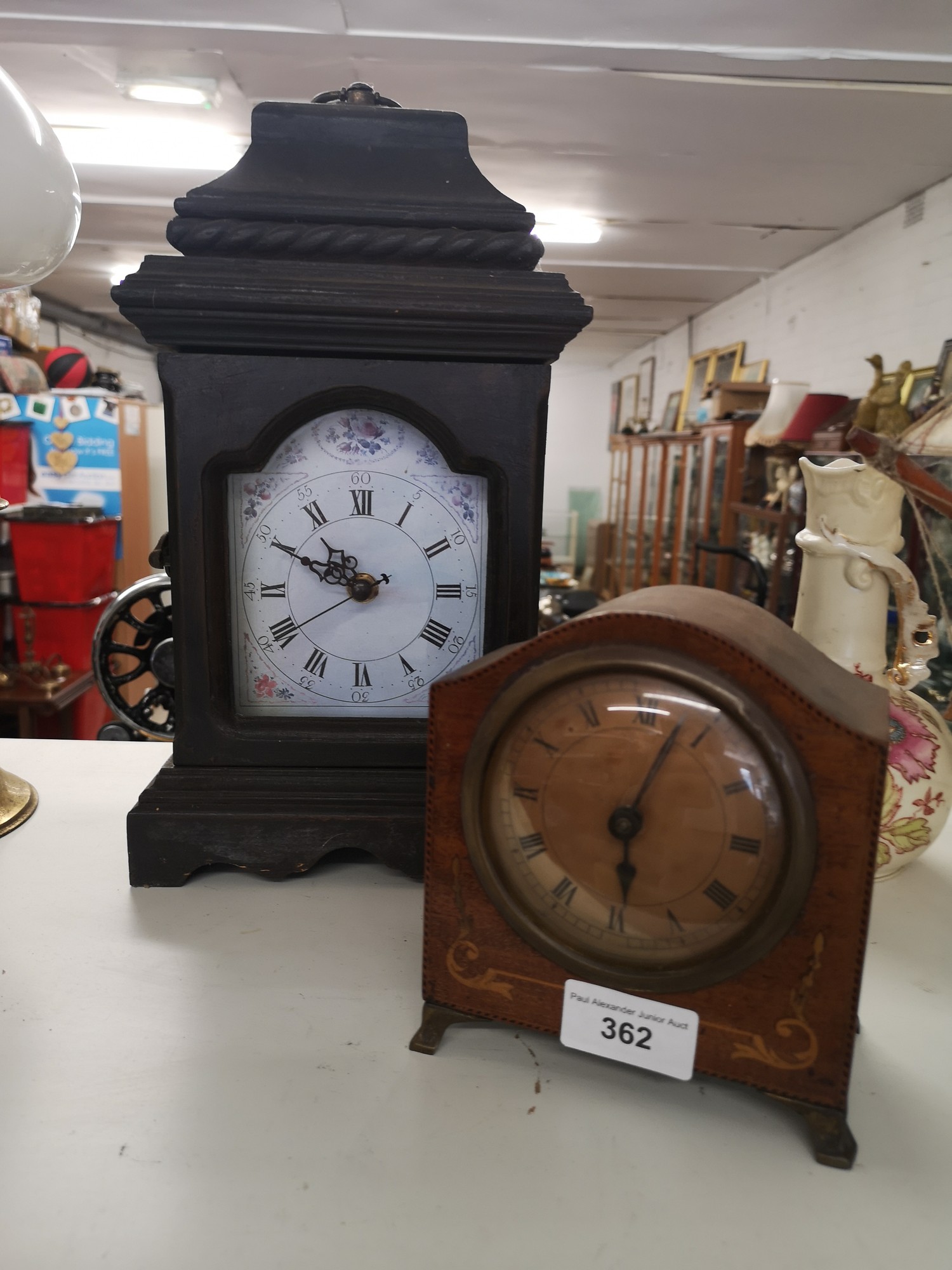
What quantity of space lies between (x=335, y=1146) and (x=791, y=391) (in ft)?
12.7

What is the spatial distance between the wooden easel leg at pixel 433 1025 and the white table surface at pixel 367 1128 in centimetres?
2

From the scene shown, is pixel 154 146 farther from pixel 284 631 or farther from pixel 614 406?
pixel 614 406

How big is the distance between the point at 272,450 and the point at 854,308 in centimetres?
434

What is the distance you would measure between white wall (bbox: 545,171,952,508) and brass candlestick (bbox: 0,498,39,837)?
3.74m

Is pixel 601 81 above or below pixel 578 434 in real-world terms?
above

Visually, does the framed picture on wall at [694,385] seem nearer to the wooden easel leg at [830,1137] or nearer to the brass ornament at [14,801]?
the brass ornament at [14,801]

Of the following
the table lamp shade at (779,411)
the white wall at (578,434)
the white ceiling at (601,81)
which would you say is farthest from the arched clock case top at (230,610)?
the white wall at (578,434)

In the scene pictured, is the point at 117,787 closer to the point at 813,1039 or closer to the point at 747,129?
the point at 813,1039

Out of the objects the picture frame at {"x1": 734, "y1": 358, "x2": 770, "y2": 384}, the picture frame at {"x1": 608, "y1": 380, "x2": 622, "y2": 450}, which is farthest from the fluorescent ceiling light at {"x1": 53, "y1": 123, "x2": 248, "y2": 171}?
the picture frame at {"x1": 608, "y1": 380, "x2": 622, "y2": 450}

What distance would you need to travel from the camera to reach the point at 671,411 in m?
7.85

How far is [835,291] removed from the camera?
14.9 feet

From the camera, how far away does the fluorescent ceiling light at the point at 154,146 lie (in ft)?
11.9

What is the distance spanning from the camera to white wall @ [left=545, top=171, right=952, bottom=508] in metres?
3.66

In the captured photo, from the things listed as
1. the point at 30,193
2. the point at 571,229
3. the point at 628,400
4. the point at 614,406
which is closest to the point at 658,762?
the point at 30,193
